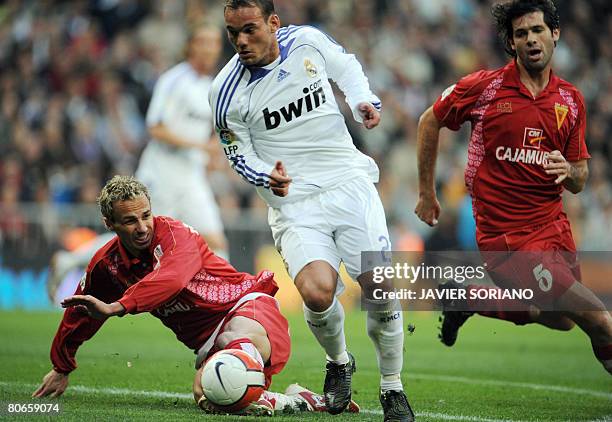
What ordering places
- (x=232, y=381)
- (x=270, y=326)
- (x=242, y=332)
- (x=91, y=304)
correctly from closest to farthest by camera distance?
(x=91, y=304) → (x=232, y=381) → (x=242, y=332) → (x=270, y=326)

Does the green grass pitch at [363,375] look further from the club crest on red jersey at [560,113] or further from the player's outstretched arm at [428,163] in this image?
the club crest on red jersey at [560,113]

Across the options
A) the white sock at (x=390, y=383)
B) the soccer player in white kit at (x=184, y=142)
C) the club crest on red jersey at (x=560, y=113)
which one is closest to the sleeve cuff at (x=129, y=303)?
the white sock at (x=390, y=383)

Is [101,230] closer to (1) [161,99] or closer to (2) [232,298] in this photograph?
(1) [161,99]

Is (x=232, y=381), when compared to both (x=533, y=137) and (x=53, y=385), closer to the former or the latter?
(x=53, y=385)

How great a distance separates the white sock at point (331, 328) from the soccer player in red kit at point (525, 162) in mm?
1097

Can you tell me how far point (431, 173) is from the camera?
281 inches

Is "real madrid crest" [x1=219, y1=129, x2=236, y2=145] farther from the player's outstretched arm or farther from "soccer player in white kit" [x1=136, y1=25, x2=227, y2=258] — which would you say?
"soccer player in white kit" [x1=136, y1=25, x2=227, y2=258]

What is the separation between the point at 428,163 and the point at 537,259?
3.16ft

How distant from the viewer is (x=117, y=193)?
19.8 feet

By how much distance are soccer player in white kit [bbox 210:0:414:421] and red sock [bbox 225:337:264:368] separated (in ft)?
1.52

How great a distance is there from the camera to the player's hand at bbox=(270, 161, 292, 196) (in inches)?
239

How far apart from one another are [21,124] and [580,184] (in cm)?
1266

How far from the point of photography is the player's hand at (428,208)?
280 inches

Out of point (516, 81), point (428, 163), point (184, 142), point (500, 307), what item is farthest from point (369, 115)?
point (184, 142)
